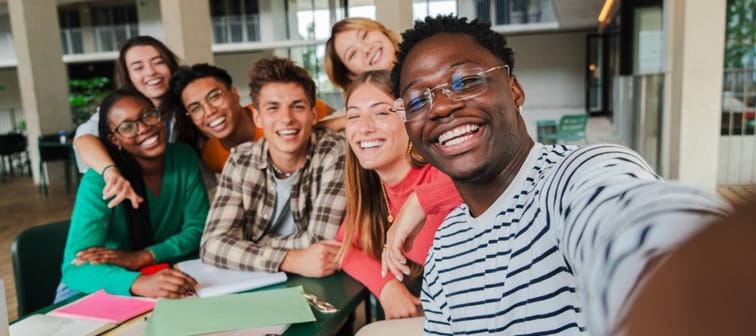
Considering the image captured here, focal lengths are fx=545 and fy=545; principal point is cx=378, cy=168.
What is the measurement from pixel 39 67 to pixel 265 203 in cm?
1020

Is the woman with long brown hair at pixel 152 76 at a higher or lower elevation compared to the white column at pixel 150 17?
lower

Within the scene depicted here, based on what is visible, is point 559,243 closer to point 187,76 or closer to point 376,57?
point 376,57

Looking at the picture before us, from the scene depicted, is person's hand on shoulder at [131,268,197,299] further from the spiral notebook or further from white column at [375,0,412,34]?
white column at [375,0,412,34]

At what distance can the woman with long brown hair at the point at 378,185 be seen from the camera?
5.74ft

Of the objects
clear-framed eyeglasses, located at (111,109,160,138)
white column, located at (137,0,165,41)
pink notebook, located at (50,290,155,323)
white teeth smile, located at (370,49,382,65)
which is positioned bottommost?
pink notebook, located at (50,290,155,323)

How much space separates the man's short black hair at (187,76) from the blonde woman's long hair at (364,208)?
3.63ft

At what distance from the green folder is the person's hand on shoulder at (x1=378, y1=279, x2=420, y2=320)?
28 cm

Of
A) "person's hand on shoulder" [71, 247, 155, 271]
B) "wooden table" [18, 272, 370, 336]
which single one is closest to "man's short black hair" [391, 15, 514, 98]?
"wooden table" [18, 272, 370, 336]

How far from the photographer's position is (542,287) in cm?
87

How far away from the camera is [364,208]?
1.91 m

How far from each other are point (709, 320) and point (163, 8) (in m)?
6.65

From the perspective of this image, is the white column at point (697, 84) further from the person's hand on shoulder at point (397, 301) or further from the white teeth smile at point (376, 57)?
the person's hand on shoulder at point (397, 301)

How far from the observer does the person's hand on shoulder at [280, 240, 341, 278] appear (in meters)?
1.87

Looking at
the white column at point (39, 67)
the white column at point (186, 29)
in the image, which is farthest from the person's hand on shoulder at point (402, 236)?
the white column at point (39, 67)
